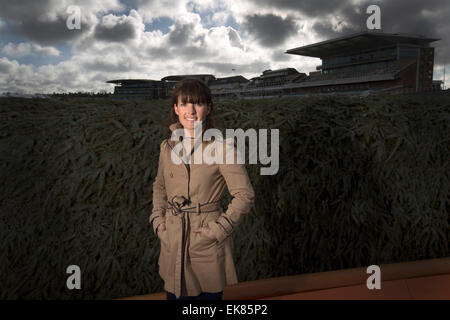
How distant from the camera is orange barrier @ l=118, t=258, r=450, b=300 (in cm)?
290

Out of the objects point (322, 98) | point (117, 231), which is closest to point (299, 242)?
point (322, 98)

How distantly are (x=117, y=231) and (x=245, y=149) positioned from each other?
1.28m

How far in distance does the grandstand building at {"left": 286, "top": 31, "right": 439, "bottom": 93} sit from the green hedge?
159 feet

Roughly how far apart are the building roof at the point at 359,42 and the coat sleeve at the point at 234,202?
58504 mm

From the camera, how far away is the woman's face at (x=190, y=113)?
1731 millimetres

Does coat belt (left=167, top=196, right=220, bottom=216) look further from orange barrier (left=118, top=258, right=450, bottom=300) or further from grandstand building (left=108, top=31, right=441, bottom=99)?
grandstand building (left=108, top=31, right=441, bottom=99)

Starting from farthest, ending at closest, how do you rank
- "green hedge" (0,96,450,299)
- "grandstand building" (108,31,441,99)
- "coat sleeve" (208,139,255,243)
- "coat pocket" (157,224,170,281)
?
"grandstand building" (108,31,441,99) → "green hedge" (0,96,450,299) → "coat pocket" (157,224,170,281) → "coat sleeve" (208,139,255,243)

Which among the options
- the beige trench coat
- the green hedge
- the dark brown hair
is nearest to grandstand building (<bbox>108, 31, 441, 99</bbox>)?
the green hedge

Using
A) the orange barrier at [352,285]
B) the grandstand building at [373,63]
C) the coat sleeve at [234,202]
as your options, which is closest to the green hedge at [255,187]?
the orange barrier at [352,285]

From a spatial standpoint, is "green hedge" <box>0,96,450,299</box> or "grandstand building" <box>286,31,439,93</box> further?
"grandstand building" <box>286,31,439,93</box>

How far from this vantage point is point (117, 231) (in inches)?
105

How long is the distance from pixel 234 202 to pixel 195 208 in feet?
0.69

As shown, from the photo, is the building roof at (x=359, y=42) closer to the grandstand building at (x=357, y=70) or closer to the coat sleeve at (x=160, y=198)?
the grandstand building at (x=357, y=70)
